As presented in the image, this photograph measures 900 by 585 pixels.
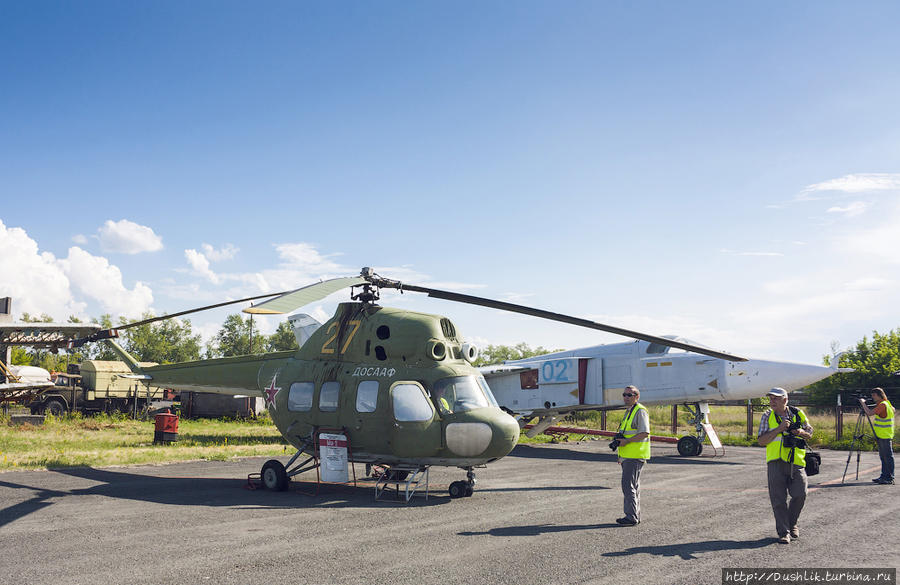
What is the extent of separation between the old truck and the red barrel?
1219 cm

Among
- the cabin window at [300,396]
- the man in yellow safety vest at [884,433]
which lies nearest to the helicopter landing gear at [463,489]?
the cabin window at [300,396]

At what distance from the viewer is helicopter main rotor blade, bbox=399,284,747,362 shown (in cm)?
878

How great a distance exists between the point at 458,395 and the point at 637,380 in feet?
36.8

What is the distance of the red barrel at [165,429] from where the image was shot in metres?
20.0

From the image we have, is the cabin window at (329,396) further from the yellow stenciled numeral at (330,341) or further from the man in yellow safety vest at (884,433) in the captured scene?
the man in yellow safety vest at (884,433)

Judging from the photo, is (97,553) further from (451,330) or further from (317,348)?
(451,330)

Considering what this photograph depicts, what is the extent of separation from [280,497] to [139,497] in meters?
2.39

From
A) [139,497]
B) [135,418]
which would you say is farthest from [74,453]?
[135,418]

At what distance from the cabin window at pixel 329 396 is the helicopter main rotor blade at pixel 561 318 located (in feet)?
7.54

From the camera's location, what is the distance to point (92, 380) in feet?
104

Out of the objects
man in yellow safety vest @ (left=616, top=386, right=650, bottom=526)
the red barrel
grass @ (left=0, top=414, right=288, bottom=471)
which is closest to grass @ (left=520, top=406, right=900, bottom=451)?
grass @ (left=0, top=414, right=288, bottom=471)

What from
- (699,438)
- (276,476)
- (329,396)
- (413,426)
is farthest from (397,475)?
(699,438)

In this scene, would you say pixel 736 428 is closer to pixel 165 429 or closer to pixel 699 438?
pixel 699 438

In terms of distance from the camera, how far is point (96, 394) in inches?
1255
